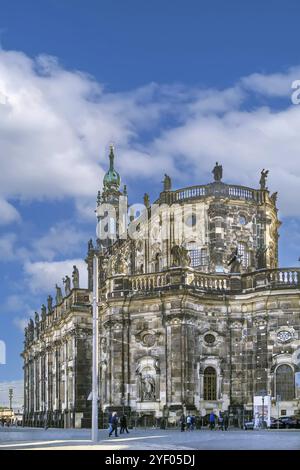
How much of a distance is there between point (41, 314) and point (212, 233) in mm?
30519

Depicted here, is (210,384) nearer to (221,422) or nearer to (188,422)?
(221,422)

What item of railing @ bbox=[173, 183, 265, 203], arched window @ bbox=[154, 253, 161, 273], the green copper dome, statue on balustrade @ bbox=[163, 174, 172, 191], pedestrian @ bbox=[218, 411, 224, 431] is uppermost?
the green copper dome

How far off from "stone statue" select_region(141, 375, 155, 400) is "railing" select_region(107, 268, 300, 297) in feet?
17.9

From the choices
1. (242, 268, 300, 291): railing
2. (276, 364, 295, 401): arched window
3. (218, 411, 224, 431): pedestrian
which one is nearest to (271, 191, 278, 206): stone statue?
(242, 268, 300, 291): railing

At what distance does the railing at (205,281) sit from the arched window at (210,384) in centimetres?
507

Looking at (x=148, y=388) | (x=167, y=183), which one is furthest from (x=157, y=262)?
(x=148, y=388)

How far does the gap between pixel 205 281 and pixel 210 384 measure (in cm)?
655

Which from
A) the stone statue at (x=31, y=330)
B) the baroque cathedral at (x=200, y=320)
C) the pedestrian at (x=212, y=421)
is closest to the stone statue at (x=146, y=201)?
the baroque cathedral at (x=200, y=320)

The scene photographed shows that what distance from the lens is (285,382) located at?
170 feet

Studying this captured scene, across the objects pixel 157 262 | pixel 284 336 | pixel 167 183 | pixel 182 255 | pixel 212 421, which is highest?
pixel 167 183

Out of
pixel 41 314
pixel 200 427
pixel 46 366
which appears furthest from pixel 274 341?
pixel 41 314

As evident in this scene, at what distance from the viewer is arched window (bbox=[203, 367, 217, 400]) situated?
53000mm

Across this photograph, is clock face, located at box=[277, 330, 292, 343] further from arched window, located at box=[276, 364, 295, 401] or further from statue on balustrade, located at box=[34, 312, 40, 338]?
statue on balustrade, located at box=[34, 312, 40, 338]

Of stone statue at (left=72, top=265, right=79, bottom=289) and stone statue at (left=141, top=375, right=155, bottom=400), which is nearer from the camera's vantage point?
stone statue at (left=141, top=375, right=155, bottom=400)
